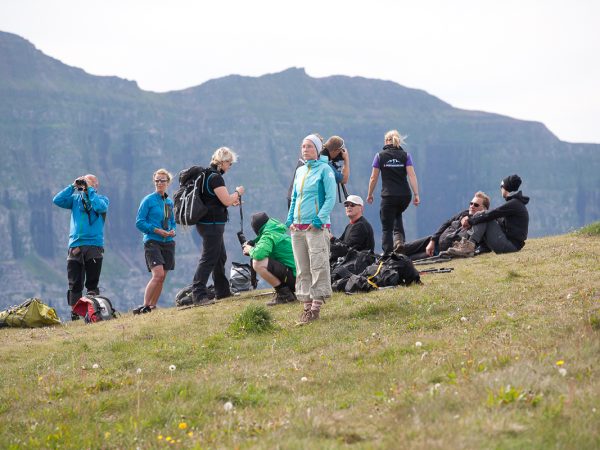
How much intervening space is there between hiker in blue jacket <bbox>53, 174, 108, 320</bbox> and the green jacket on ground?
4.70m

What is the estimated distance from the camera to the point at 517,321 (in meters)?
11.1

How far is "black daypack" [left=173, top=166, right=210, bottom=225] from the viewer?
56.9ft

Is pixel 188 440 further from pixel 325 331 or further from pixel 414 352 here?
pixel 325 331

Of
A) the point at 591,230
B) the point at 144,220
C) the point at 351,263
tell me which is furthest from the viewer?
the point at 591,230

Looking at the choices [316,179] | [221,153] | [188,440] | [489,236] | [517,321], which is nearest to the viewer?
[188,440]

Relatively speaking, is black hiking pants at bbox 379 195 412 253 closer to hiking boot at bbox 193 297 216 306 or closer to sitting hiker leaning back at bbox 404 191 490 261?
sitting hiker leaning back at bbox 404 191 490 261

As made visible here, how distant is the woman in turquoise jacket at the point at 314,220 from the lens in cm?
1333

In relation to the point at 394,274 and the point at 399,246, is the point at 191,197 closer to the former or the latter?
the point at 394,274

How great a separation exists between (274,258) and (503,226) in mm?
7569

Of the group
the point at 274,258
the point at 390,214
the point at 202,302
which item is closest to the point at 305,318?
the point at 274,258

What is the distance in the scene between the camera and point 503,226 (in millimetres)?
21406

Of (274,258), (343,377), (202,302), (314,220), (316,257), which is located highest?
(314,220)

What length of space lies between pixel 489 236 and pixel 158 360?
466 inches

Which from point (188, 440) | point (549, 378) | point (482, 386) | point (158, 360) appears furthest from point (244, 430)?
point (158, 360)
